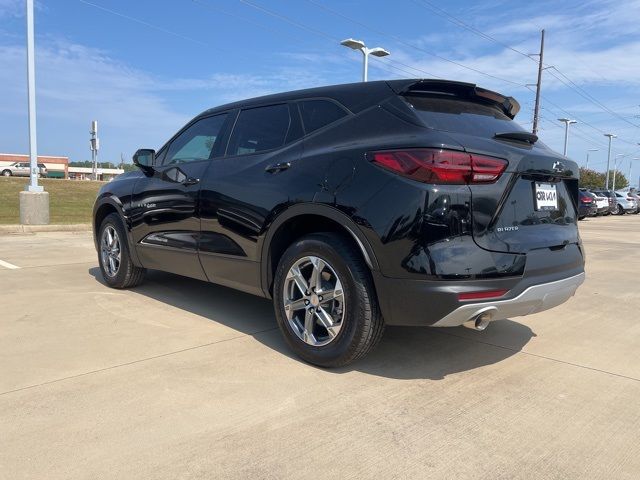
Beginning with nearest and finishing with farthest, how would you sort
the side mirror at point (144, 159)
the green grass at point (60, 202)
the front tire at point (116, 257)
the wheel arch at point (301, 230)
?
1. the wheel arch at point (301, 230)
2. the side mirror at point (144, 159)
3. the front tire at point (116, 257)
4. the green grass at point (60, 202)

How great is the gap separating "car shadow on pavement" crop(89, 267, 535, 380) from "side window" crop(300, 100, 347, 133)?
161 cm

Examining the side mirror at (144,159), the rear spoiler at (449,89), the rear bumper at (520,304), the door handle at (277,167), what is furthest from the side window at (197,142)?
the rear bumper at (520,304)

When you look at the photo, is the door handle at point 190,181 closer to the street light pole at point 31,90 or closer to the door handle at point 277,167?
the door handle at point 277,167

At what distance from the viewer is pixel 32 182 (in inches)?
472

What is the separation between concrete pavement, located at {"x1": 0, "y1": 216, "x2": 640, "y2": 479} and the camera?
2344 millimetres

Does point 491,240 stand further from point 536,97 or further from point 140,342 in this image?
point 536,97

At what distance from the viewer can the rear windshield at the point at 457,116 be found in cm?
313

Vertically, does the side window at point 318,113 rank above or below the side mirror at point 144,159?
above

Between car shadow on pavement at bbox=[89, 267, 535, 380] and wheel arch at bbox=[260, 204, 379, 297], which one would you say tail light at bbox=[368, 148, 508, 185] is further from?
car shadow on pavement at bbox=[89, 267, 535, 380]

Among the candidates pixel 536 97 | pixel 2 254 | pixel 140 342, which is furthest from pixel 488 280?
pixel 536 97

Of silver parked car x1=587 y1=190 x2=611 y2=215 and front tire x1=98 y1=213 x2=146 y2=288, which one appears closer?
front tire x1=98 y1=213 x2=146 y2=288

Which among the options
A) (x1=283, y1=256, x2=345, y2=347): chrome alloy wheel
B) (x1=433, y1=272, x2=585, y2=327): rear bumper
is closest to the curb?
(x1=283, y1=256, x2=345, y2=347): chrome alloy wheel

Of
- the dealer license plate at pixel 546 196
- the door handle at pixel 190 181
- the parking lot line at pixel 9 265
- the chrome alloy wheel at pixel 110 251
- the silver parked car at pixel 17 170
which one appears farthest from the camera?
the silver parked car at pixel 17 170

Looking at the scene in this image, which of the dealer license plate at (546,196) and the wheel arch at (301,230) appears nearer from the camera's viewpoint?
the wheel arch at (301,230)
